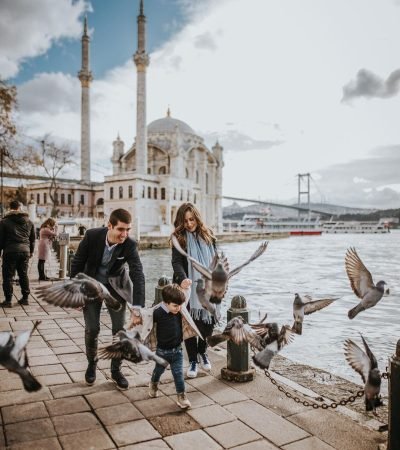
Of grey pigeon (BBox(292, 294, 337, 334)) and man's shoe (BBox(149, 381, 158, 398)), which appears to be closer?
grey pigeon (BBox(292, 294, 337, 334))

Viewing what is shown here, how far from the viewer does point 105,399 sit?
142 inches

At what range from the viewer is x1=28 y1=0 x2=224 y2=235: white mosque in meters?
50.1

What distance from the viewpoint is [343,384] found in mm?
4441

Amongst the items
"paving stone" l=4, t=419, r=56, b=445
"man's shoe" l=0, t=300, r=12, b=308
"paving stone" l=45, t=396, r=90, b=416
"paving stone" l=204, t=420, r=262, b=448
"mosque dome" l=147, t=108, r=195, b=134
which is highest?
"mosque dome" l=147, t=108, r=195, b=134

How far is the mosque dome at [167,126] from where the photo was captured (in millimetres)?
67062

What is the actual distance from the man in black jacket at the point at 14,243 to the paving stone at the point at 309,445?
5842mm

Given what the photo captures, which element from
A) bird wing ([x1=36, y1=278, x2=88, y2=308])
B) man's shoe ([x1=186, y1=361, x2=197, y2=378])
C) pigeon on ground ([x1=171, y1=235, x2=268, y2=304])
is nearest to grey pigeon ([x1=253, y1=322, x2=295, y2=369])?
pigeon on ground ([x1=171, y1=235, x2=268, y2=304])

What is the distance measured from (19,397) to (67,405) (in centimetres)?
46

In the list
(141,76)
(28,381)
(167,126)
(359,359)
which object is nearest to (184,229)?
(359,359)

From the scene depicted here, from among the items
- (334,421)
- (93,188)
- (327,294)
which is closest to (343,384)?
(334,421)

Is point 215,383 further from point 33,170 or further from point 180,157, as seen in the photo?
point 180,157

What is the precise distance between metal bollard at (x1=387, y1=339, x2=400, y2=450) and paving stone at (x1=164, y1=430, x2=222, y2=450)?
1.14 m

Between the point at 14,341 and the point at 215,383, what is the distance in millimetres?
2133

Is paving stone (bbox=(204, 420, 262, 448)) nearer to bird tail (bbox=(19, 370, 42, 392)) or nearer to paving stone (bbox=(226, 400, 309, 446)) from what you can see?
paving stone (bbox=(226, 400, 309, 446))
